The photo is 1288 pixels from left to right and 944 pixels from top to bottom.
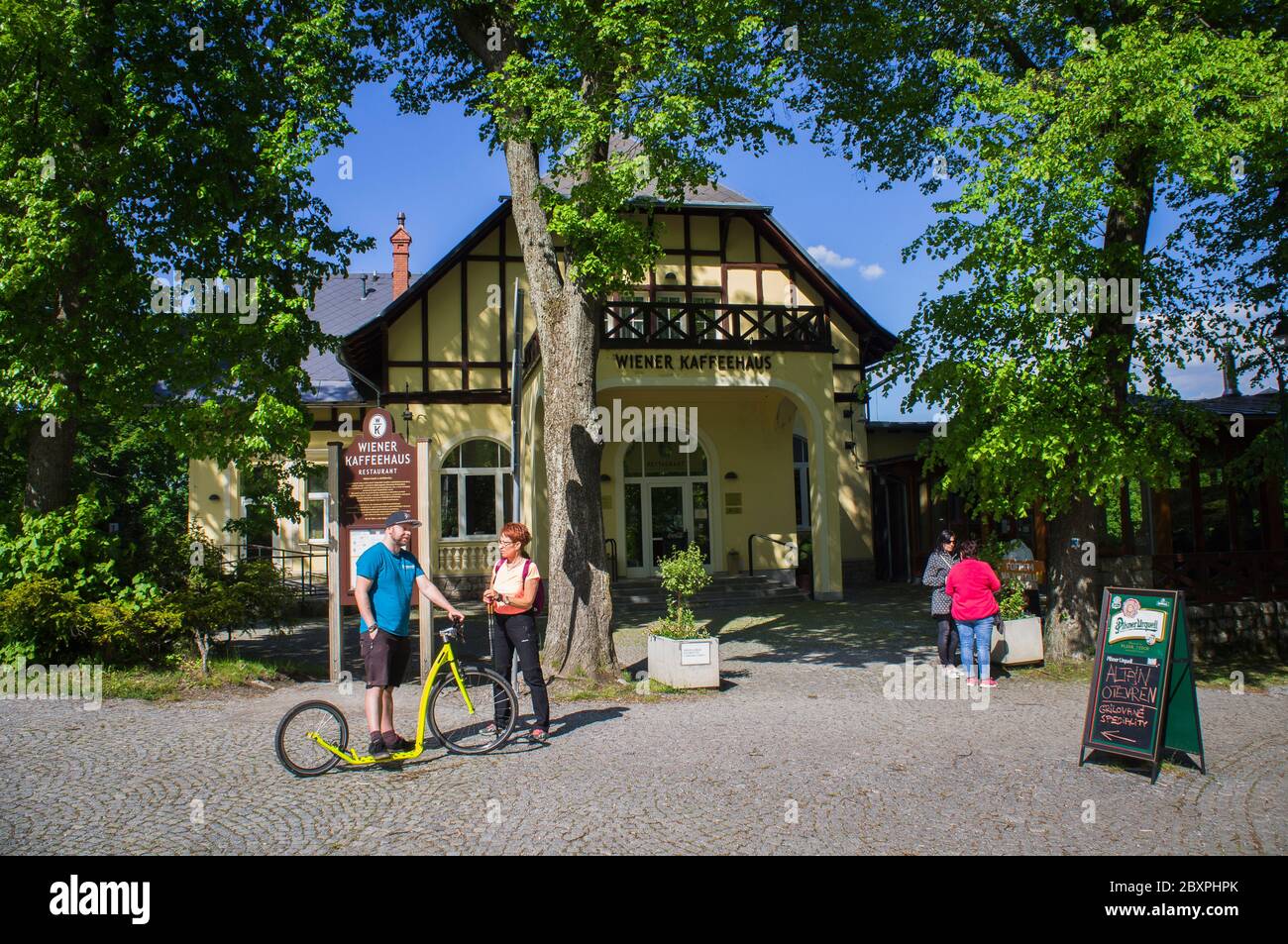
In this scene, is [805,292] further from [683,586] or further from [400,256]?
[683,586]

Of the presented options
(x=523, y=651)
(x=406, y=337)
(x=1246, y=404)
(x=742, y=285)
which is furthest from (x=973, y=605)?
(x=406, y=337)

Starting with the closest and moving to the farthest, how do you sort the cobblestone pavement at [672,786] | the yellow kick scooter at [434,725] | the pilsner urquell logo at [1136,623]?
the cobblestone pavement at [672,786]
the yellow kick scooter at [434,725]
the pilsner urquell logo at [1136,623]

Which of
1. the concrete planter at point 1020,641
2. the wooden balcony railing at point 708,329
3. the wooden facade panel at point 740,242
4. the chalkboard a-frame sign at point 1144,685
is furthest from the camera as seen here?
the wooden facade panel at point 740,242

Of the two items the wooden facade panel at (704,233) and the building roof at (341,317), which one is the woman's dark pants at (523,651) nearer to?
the building roof at (341,317)

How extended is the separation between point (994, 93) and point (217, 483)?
17.4 metres

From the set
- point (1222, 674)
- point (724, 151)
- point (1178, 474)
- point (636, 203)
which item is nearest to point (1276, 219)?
point (1178, 474)

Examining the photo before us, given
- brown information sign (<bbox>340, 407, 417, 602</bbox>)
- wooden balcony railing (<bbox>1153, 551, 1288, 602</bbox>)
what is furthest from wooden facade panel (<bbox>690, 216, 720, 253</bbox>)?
brown information sign (<bbox>340, 407, 417, 602</bbox>)

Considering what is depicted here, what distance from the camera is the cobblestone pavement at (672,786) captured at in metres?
5.08

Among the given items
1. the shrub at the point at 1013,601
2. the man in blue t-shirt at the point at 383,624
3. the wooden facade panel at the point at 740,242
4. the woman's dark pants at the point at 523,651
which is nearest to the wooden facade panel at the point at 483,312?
the wooden facade panel at the point at 740,242

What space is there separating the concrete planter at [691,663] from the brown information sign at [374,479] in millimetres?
3060

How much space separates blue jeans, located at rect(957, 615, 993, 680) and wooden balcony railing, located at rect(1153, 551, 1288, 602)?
14.3 ft

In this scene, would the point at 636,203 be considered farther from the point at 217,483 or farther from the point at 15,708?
the point at 217,483

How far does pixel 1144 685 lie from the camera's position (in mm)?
6684
